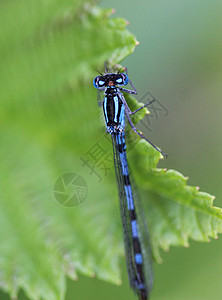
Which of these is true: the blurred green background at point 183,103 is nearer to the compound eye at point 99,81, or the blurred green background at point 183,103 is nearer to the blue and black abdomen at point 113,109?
the blue and black abdomen at point 113,109

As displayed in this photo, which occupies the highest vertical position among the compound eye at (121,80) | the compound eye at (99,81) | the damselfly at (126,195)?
the compound eye at (99,81)

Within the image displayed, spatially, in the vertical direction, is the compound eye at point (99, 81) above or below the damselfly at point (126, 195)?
above

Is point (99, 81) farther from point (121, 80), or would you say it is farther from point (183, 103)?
point (183, 103)

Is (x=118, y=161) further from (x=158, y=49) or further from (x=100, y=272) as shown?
(x=158, y=49)

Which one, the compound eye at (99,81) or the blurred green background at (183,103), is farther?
the blurred green background at (183,103)

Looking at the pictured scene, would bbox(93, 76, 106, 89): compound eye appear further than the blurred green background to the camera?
A: No

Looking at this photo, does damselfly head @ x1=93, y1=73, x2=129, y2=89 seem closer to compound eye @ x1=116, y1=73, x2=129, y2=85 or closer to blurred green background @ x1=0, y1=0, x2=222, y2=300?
compound eye @ x1=116, y1=73, x2=129, y2=85

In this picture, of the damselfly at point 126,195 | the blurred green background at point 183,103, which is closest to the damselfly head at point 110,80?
the damselfly at point 126,195

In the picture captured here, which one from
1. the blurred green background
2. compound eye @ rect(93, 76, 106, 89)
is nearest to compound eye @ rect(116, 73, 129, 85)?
compound eye @ rect(93, 76, 106, 89)

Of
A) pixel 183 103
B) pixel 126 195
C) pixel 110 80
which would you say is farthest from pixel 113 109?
pixel 183 103
